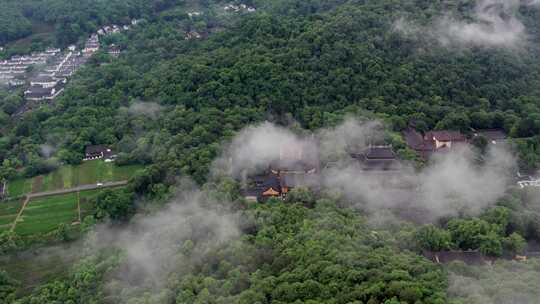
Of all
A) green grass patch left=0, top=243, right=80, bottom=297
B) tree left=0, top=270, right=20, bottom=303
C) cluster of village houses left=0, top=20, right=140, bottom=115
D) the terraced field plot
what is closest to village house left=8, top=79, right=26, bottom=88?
cluster of village houses left=0, top=20, right=140, bottom=115

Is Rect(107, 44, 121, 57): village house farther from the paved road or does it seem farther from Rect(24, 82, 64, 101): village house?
the paved road

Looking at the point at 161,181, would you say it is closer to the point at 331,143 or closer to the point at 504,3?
the point at 331,143

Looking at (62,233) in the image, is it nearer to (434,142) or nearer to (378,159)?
(378,159)

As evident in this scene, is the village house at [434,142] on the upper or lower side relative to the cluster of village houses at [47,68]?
lower

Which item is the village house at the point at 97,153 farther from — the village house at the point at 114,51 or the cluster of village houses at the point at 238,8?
the cluster of village houses at the point at 238,8

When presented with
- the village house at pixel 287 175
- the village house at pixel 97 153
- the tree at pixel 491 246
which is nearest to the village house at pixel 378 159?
the village house at pixel 287 175

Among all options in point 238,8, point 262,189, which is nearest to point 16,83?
point 238,8
